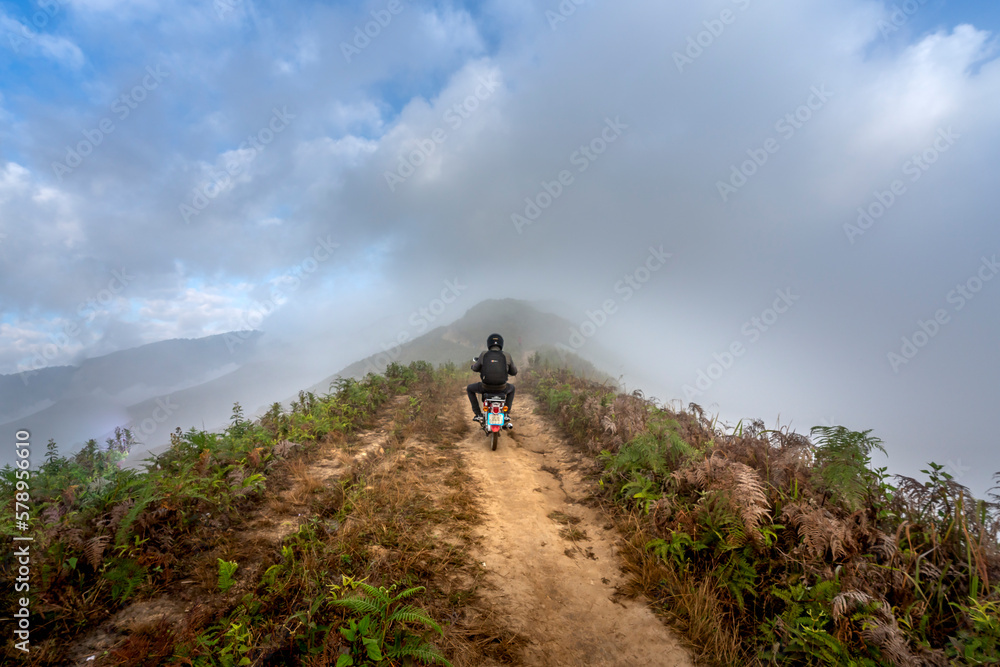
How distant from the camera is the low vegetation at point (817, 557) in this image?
313 centimetres

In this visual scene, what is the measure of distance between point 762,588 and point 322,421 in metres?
9.21

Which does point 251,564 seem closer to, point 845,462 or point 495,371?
point 495,371

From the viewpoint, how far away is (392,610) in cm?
343

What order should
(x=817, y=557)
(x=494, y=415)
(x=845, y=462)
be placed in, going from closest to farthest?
(x=817, y=557), (x=845, y=462), (x=494, y=415)

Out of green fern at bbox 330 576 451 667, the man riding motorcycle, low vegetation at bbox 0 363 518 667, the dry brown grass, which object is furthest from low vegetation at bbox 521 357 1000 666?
the man riding motorcycle

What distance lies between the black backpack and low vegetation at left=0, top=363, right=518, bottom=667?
2851 millimetres

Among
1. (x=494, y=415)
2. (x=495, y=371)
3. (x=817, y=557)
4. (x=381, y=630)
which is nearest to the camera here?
(x=381, y=630)

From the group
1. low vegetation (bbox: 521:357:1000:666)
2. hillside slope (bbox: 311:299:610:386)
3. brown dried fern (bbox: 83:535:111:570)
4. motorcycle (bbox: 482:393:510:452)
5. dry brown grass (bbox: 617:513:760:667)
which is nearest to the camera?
low vegetation (bbox: 521:357:1000:666)

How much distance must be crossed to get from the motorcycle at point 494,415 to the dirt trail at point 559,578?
134 cm

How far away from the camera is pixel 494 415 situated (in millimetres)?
9148

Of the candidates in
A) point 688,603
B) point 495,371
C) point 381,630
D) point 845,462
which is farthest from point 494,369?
point 845,462

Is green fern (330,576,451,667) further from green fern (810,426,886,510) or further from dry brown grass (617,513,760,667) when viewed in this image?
green fern (810,426,886,510)

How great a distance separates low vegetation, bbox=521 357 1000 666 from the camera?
313 centimetres

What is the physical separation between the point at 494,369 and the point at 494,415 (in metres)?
1.21
